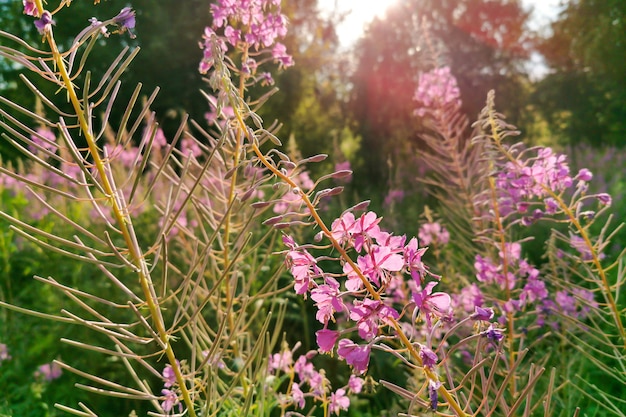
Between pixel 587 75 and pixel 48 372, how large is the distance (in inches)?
671

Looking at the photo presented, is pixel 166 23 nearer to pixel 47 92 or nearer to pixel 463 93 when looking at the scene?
pixel 47 92

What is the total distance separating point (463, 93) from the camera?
12273 mm

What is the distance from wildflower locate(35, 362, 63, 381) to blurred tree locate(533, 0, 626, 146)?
47.0 ft

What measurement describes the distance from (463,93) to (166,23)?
913 cm

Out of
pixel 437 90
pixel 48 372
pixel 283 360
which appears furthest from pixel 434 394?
pixel 48 372

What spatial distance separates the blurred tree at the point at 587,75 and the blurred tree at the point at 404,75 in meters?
2.06

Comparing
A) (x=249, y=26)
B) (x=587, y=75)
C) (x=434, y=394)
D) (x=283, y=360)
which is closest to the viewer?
(x=434, y=394)

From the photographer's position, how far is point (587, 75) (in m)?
16.1

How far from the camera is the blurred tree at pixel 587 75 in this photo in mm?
13500

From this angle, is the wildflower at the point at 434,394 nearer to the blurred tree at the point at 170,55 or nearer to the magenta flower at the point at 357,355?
the magenta flower at the point at 357,355

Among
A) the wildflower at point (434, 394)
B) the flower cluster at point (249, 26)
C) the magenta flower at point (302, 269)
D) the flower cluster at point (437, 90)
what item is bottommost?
the wildflower at point (434, 394)

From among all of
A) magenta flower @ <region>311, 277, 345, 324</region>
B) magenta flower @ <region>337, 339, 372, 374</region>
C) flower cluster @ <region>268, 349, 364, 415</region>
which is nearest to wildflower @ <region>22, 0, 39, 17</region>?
magenta flower @ <region>311, 277, 345, 324</region>

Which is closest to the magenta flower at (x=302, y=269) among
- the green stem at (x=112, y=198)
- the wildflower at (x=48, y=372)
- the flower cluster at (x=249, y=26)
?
the green stem at (x=112, y=198)

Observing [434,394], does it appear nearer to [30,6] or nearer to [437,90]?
[30,6]
